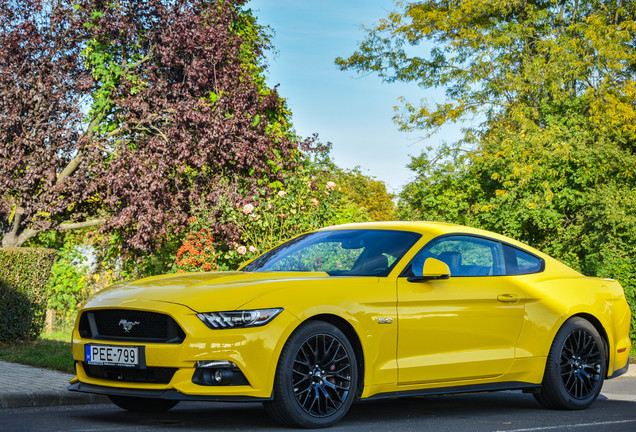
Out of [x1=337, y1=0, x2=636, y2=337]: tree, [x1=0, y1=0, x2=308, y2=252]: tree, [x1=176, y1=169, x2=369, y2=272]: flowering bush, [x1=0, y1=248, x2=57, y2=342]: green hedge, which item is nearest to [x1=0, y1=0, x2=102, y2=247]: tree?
[x1=0, y1=0, x2=308, y2=252]: tree

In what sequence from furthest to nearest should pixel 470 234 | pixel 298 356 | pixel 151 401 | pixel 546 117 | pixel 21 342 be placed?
pixel 546 117 < pixel 21 342 < pixel 470 234 < pixel 151 401 < pixel 298 356

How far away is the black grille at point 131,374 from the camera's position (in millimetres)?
6146

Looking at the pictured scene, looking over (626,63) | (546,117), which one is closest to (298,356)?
(546,117)

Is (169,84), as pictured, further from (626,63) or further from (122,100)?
(626,63)

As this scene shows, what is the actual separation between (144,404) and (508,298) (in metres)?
3.29

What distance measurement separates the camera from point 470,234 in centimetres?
797

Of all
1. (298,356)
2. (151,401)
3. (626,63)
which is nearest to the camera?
(298,356)

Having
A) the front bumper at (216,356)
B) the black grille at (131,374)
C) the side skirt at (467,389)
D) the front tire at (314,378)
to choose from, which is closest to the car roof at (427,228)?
the side skirt at (467,389)

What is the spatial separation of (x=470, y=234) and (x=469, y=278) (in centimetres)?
58

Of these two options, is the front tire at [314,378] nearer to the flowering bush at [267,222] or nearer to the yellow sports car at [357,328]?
the yellow sports car at [357,328]

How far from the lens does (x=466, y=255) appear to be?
7.73 metres

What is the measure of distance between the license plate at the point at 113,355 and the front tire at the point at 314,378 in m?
1.01

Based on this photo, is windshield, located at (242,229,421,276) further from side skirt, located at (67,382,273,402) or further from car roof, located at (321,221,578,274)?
side skirt, located at (67,382,273,402)

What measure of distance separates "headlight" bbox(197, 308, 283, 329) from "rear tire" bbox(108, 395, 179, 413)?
163cm
